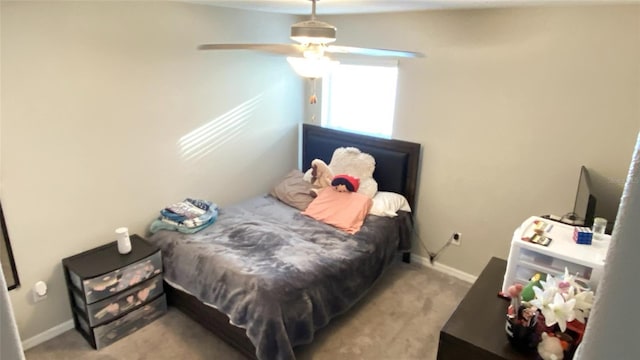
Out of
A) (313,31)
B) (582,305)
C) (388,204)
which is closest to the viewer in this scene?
(582,305)

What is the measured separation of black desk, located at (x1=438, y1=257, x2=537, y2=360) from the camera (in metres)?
1.76

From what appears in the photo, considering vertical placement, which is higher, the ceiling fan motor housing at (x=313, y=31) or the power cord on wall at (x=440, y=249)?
the ceiling fan motor housing at (x=313, y=31)

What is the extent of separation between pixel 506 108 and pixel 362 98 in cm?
139

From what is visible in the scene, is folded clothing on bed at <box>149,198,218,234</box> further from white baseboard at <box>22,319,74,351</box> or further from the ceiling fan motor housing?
the ceiling fan motor housing

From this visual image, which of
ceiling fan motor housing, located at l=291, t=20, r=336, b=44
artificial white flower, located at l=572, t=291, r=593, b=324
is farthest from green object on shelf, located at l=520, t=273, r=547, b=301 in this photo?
ceiling fan motor housing, located at l=291, t=20, r=336, b=44

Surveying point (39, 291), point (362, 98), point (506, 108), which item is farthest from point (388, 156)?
point (39, 291)

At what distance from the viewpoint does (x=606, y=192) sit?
2738mm

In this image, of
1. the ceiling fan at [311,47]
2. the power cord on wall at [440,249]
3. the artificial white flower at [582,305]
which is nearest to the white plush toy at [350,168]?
the power cord on wall at [440,249]

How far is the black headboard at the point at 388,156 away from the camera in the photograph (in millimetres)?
3680

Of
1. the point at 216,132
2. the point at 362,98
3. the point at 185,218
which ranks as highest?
the point at 362,98

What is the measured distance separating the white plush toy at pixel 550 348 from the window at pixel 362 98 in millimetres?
2427

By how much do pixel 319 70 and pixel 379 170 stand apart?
1.79 meters

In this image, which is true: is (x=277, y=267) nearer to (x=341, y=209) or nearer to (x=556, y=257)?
(x=341, y=209)

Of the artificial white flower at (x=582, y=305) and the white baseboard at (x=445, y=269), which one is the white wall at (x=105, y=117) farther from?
the artificial white flower at (x=582, y=305)
